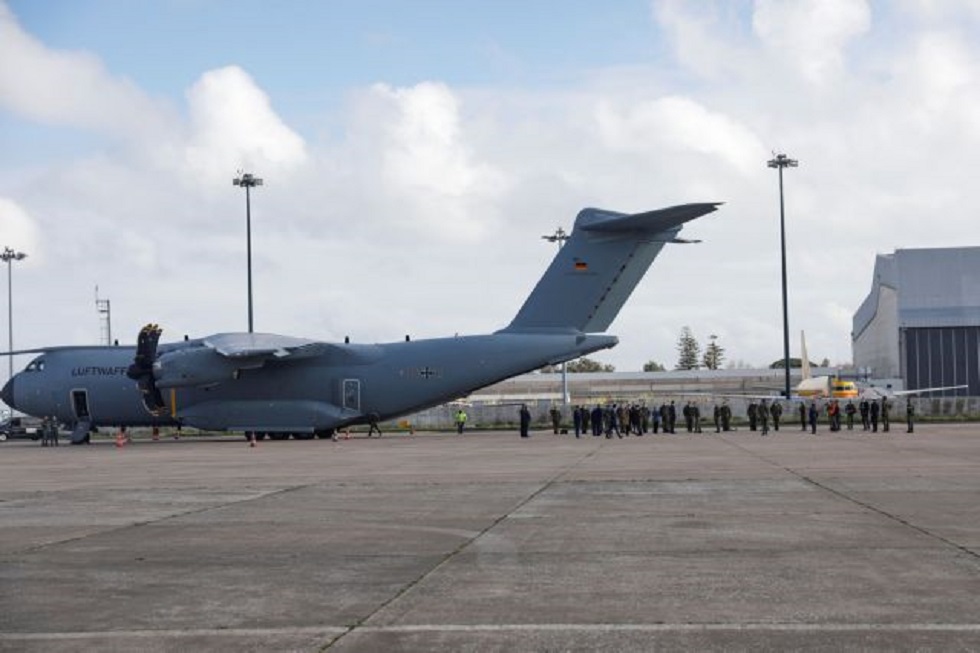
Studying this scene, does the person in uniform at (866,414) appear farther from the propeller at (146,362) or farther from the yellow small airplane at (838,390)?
the propeller at (146,362)

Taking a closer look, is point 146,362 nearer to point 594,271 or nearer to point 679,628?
point 594,271

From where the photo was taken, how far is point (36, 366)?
4459 centimetres

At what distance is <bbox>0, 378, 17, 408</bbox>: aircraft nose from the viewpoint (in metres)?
44.8

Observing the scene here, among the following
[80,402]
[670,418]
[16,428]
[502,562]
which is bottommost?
[16,428]

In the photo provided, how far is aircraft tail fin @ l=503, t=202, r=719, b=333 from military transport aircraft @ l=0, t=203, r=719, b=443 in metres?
0.03

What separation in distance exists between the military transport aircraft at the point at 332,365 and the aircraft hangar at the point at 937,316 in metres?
59.5

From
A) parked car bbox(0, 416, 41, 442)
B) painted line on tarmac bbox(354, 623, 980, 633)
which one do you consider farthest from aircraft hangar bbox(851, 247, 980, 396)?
painted line on tarmac bbox(354, 623, 980, 633)

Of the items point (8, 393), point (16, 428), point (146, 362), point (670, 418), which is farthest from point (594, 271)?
point (16, 428)

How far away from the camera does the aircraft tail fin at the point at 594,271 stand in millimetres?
38656

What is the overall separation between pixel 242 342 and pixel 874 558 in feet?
107

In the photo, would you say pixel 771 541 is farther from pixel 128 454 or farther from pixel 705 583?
pixel 128 454

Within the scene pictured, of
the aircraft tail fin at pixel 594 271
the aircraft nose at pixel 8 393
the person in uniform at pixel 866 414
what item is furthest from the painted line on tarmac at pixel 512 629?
the aircraft nose at pixel 8 393

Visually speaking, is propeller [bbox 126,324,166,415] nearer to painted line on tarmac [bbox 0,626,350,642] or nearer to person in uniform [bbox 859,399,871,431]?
person in uniform [bbox 859,399,871,431]

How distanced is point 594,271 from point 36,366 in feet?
73.8
